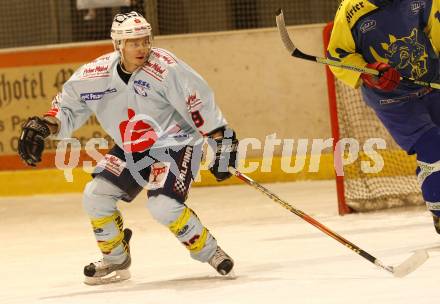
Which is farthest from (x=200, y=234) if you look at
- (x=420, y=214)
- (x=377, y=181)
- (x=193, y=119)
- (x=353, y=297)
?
(x=377, y=181)

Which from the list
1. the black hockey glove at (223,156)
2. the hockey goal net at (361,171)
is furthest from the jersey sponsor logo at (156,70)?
the hockey goal net at (361,171)

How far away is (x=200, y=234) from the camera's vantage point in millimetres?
4070

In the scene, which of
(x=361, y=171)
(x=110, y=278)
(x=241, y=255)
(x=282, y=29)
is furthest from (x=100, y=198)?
(x=361, y=171)

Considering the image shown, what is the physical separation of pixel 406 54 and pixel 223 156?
1.05 m

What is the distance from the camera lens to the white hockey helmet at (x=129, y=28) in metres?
4.12

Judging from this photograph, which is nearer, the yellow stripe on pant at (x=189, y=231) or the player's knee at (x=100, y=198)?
the yellow stripe on pant at (x=189, y=231)

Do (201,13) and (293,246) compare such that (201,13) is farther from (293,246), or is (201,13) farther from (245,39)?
(293,246)

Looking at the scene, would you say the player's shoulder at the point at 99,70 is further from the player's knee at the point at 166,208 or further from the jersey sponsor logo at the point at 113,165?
the player's knee at the point at 166,208

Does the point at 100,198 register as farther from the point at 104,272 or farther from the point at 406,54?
the point at 406,54

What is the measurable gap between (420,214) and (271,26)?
2.76 meters

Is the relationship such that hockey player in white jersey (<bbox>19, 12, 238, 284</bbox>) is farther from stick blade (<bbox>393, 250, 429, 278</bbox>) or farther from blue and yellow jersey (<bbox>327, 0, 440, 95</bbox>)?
blue and yellow jersey (<bbox>327, 0, 440, 95</bbox>)

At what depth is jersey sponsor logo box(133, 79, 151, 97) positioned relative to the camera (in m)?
4.15

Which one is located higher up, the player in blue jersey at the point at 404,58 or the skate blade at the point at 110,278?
the player in blue jersey at the point at 404,58

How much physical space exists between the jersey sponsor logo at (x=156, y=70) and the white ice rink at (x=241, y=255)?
79 cm
